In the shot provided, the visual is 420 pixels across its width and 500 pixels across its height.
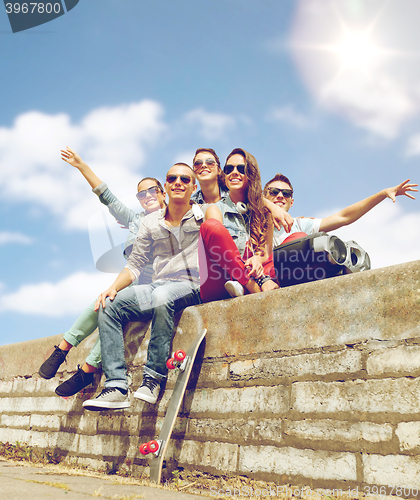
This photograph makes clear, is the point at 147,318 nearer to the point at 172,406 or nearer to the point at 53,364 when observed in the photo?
the point at 172,406

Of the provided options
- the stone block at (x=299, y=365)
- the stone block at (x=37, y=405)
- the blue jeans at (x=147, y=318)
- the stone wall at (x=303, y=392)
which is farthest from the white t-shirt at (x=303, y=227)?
the stone block at (x=37, y=405)

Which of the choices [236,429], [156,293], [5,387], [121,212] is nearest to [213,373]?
[236,429]

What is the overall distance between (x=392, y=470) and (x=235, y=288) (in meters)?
1.28

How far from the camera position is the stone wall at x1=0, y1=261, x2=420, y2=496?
192 cm

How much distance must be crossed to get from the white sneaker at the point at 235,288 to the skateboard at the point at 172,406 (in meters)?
0.30

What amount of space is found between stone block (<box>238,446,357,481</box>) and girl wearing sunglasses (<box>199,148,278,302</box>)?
0.93 m

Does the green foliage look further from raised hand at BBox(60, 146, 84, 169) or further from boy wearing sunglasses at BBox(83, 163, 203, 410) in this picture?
raised hand at BBox(60, 146, 84, 169)

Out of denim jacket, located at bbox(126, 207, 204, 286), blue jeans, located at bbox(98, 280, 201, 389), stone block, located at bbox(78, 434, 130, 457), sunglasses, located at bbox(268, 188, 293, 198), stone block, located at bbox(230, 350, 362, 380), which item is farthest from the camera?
sunglasses, located at bbox(268, 188, 293, 198)

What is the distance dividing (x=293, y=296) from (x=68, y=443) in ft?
7.48

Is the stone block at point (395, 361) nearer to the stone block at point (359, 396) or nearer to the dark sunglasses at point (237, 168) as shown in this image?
the stone block at point (359, 396)

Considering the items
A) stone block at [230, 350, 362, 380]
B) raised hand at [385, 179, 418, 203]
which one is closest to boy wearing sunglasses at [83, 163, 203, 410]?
stone block at [230, 350, 362, 380]

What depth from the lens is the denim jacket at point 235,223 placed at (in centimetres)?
313

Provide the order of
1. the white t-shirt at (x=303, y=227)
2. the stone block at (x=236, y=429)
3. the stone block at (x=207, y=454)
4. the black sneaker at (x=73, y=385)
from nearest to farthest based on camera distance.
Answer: the stone block at (x=236, y=429), the stone block at (x=207, y=454), the black sneaker at (x=73, y=385), the white t-shirt at (x=303, y=227)

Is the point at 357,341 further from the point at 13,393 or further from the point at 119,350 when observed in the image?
the point at 13,393
